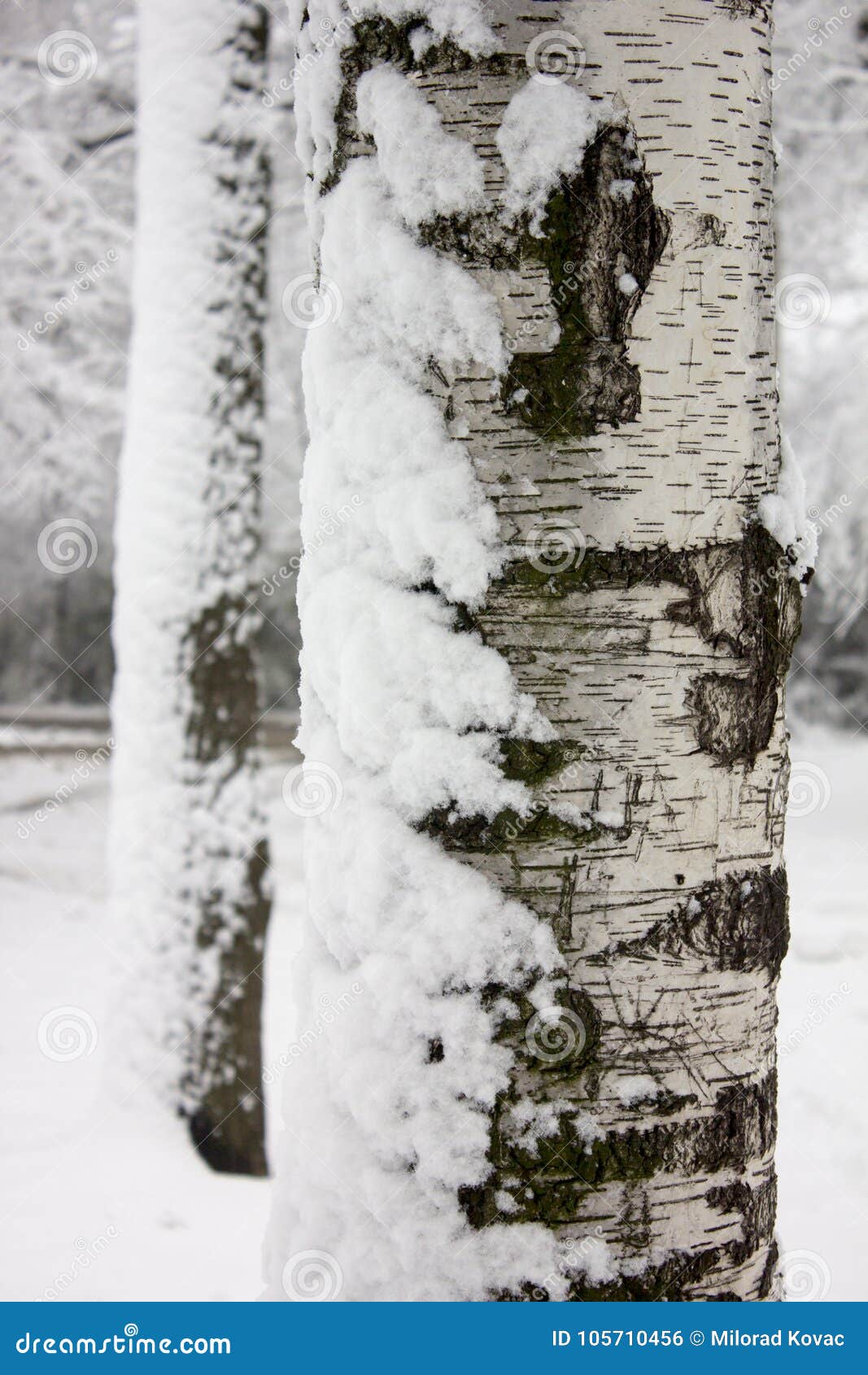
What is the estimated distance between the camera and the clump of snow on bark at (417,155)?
3.59 feet

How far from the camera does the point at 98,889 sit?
8906 mm

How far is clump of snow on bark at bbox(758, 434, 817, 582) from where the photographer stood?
1.20 m

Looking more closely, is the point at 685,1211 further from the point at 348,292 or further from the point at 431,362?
the point at 348,292

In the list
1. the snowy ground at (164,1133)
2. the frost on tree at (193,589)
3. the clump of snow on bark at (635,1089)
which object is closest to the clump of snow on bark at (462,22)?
the clump of snow on bark at (635,1089)

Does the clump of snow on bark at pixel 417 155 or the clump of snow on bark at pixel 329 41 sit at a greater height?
the clump of snow on bark at pixel 329 41

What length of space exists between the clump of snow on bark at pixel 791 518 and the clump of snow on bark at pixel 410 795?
343 mm

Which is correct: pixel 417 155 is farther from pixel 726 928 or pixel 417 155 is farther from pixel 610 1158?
pixel 610 1158

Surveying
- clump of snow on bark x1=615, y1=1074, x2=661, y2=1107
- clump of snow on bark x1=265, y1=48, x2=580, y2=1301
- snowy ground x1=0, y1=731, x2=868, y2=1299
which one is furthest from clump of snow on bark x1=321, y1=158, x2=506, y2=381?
snowy ground x1=0, y1=731, x2=868, y2=1299

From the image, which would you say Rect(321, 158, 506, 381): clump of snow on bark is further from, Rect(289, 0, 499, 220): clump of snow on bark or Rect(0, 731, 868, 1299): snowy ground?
Rect(0, 731, 868, 1299): snowy ground

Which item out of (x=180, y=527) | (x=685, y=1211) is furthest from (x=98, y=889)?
(x=685, y=1211)

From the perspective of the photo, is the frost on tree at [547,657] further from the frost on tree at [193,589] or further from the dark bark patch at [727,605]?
the frost on tree at [193,589]

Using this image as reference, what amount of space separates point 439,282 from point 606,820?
0.61 meters

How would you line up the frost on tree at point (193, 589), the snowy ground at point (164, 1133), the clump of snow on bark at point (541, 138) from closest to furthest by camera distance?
1. the clump of snow on bark at point (541, 138)
2. the snowy ground at point (164, 1133)
3. the frost on tree at point (193, 589)

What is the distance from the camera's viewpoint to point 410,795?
44.4 inches
